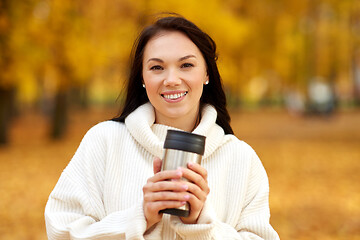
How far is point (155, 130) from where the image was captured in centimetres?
232

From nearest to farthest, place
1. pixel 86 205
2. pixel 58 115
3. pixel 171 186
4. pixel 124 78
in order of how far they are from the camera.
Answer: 1. pixel 171 186
2. pixel 86 205
3. pixel 124 78
4. pixel 58 115

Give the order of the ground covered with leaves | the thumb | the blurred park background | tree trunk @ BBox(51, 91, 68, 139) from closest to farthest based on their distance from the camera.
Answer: the thumb → the ground covered with leaves → the blurred park background → tree trunk @ BBox(51, 91, 68, 139)

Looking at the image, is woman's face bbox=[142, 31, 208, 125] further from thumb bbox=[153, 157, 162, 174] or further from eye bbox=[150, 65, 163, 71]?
thumb bbox=[153, 157, 162, 174]

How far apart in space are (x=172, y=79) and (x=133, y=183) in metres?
0.52

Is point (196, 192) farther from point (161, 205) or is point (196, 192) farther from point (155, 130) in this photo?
point (155, 130)

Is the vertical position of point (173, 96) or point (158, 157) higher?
point (173, 96)

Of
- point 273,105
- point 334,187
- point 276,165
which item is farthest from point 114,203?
point 273,105

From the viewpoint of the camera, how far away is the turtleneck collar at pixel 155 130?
7.31 feet

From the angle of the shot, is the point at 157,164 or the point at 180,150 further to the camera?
the point at 157,164

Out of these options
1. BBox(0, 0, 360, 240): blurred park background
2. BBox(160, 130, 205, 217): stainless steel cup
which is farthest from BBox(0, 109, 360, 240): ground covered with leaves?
BBox(160, 130, 205, 217): stainless steel cup

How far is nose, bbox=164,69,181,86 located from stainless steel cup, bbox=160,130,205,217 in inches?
15.1

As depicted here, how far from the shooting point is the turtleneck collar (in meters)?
2.23

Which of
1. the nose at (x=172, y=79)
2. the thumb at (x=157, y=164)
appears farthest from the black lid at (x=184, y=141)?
the nose at (x=172, y=79)

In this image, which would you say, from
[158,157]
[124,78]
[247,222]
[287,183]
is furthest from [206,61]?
[124,78]
